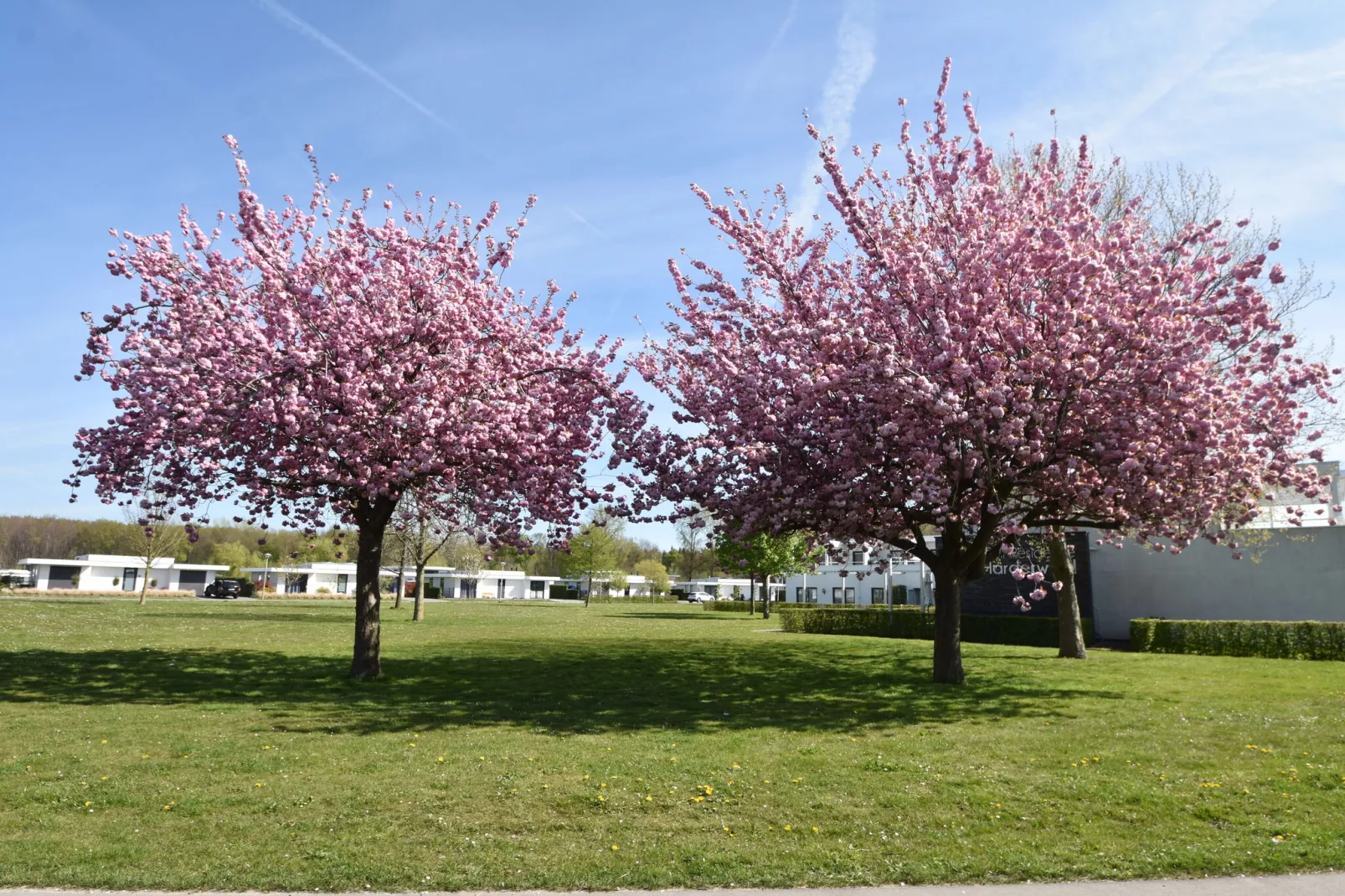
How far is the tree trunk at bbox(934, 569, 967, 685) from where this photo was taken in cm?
1930

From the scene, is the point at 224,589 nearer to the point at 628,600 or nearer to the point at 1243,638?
the point at 628,600

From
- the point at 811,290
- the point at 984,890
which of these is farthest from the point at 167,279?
the point at 984,890

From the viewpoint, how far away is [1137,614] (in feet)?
114

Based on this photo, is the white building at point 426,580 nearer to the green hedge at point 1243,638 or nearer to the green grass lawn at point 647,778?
the green hedge at point 1243,638

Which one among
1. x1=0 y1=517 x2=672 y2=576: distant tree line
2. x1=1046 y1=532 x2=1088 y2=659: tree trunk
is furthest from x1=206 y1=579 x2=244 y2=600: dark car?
x1=1046 y1=532 x2=1088 y2=659: tree trunk

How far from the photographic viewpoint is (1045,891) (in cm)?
661

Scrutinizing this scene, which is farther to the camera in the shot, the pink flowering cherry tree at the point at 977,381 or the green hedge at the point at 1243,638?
the green hedge at the point at 1243,638

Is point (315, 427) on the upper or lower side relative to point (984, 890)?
upper

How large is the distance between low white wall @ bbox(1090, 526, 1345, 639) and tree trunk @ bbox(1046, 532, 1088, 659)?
5.69 metres

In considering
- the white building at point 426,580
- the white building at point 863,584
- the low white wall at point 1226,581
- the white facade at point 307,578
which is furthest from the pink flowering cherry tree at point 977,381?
the white facade at point 307,578

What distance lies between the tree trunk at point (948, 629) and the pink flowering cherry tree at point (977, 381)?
0.04m

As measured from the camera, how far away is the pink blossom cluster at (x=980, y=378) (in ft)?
50.4

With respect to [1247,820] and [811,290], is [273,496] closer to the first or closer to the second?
[811,290]

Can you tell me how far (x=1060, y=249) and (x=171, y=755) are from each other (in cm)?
1590
